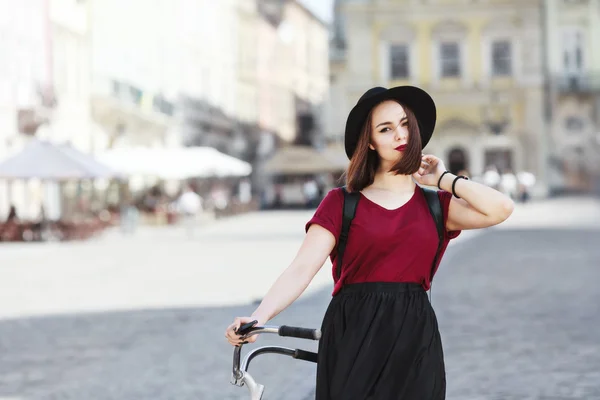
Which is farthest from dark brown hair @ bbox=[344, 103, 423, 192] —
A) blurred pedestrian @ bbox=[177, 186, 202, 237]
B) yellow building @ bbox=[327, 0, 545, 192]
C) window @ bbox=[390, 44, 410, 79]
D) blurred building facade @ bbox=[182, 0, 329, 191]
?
window @ bbox=[390, 44, 410, 79]

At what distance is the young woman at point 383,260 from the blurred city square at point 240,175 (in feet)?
13.7

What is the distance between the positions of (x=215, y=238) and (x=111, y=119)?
38.9 ft

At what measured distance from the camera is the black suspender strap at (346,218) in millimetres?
3799

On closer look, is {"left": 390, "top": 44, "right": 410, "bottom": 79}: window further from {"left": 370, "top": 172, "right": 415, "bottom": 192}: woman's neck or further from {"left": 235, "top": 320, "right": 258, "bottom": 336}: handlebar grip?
{"left": 235, "top": 320, "right": 258, "bottom": 336}: handlebar grip

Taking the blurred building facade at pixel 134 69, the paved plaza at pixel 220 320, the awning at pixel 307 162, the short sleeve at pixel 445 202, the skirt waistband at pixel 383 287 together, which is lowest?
the paved plaza at pixel 220 320

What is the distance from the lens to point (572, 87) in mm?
54250

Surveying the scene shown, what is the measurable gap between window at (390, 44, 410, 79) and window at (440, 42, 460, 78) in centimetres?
152

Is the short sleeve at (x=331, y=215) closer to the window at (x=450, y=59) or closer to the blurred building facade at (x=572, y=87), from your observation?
the window at (x=450, y=59)

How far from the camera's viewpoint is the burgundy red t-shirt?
378 cm

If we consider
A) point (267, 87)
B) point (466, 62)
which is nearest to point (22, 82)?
point (466, 62)

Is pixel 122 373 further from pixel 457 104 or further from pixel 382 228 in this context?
pixel 457 104

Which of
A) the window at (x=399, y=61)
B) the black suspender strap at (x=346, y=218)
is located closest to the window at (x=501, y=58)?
the window at (x=399, y=61)

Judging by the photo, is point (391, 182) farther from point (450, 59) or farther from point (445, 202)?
point (450, 59)

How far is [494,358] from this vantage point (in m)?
9.51
